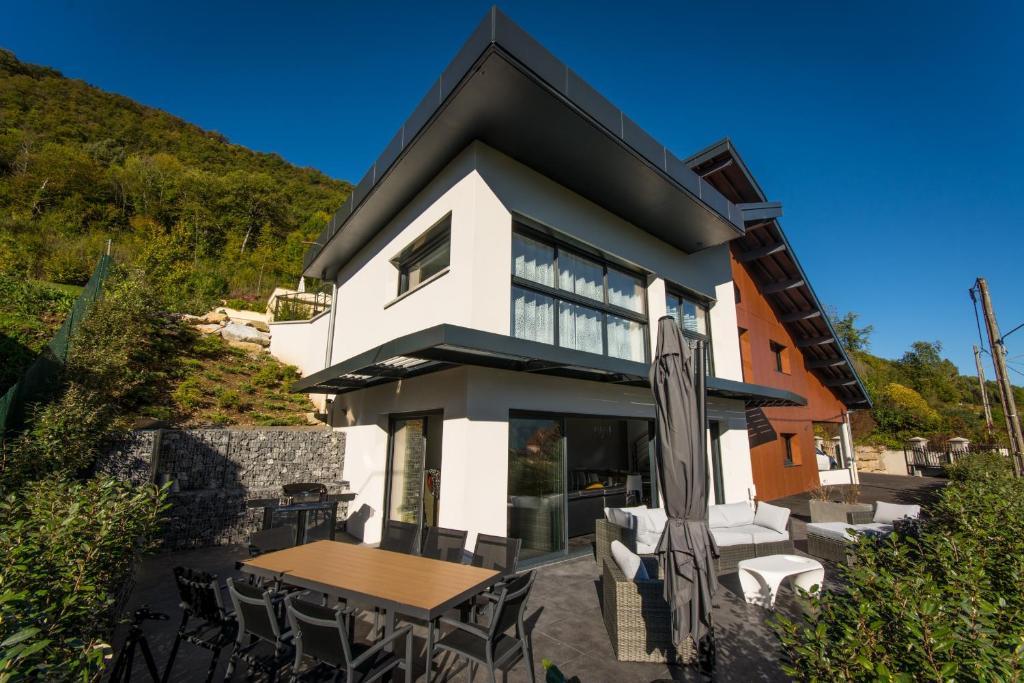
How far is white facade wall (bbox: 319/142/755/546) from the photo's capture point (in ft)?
18.3

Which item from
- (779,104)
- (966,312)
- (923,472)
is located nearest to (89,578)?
(779,104)

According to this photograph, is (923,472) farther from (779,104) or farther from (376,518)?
(376,518)

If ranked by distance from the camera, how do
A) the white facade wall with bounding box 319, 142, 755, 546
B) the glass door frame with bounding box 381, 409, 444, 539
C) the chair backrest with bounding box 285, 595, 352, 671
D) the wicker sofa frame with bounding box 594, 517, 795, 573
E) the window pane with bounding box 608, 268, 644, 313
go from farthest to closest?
the window pane with bounding box 608, 268, 644, 313 → the glass door frame with bounding box 381, 409, 444, 539 → the wicker sofa frame with bounding box 594, 517, 795, 573 → the white facade wall with bounding box 319, 142, 755, 546 → the chair backrest with bounding box 285, 595, 352, 671

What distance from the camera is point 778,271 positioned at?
13.9 m

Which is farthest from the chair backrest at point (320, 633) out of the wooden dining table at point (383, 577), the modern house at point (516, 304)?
the modern house at point (516, 304)

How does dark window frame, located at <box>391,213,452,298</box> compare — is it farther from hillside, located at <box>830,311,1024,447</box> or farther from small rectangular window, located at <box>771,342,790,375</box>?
hillside, located at <box>830,311,1024,447</box>

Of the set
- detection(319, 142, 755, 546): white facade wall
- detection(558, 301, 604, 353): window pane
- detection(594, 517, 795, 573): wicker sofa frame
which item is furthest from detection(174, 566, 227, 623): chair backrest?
detection(558, 301, 604, 353): window pane

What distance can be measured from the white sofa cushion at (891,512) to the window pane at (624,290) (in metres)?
5.40

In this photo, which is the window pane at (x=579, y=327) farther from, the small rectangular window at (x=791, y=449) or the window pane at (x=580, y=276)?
the small rectangular window at (x=791, y=449)

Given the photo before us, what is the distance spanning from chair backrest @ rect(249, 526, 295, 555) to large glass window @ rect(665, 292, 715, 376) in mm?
8000

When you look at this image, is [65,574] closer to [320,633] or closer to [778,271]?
[320,633]

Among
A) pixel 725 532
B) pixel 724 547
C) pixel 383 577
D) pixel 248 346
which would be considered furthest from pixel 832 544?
pixel 248 346

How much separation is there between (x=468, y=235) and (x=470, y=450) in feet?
9.52

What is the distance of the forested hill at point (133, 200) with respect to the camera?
54.2ft
